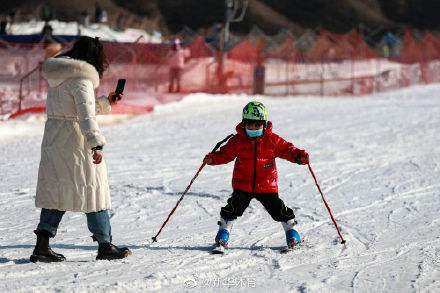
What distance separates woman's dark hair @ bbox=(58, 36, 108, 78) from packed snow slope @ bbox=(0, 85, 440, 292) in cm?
133

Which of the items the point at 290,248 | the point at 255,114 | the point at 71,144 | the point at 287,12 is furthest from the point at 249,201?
the point at 287,12

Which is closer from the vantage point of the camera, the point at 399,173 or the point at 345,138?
the point at 399,173

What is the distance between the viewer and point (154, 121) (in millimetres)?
16234

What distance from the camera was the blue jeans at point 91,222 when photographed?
524 centimetres

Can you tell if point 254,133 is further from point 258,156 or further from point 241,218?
point 241,218

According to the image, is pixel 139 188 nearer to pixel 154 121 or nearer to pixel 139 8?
pixel 154 121

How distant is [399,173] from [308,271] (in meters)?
5.22

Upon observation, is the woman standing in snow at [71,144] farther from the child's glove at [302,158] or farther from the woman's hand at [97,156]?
the child's glove at [302,158]

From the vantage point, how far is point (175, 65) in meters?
21.0

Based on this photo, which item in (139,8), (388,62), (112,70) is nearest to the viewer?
(112,70)

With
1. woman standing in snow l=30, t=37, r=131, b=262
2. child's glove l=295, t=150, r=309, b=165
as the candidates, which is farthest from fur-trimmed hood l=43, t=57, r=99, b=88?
child's glove l=295, t=150, r=309, b=165

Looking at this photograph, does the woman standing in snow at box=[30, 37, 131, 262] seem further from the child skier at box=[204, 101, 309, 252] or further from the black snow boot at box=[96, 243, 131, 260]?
the child skier at box=[204, 101, 309, 252]

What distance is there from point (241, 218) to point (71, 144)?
2426 millimetres

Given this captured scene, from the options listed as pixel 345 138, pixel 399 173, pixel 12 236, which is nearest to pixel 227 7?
pixel 345 138
